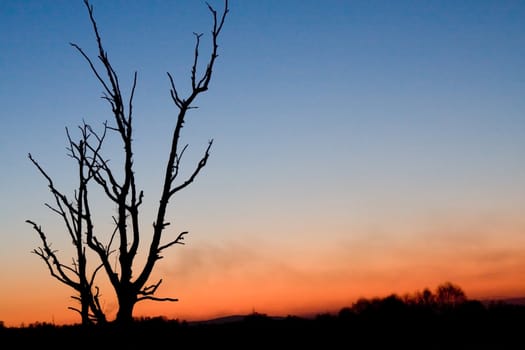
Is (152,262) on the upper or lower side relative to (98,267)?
lower

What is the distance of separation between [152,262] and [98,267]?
2.55 meters

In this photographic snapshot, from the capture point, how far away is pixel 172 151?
3941mm

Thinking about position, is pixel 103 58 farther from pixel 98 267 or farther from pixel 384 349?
pixel 384 349

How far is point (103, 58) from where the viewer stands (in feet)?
13.2

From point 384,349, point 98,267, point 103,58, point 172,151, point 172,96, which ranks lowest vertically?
point 384,349

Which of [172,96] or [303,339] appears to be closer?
[172,96]

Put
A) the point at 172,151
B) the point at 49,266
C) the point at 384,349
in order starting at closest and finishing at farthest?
the point at 172,151
the point at 49,266
the point at 384,349

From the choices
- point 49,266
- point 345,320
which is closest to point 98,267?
point 49,266

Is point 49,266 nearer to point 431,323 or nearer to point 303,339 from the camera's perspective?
point 303,339

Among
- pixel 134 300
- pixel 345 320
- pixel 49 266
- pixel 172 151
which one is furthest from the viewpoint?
pixel 345 320

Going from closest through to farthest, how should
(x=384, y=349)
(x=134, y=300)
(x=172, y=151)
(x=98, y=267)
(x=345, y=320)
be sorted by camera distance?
(x=134, y=300)
(x=172, y=151)
(x=98, y=267)
(x=384, y=349)
(x=345, y=320)

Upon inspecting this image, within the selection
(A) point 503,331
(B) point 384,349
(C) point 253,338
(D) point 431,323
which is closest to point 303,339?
(C) point 253,338

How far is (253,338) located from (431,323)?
976 cm

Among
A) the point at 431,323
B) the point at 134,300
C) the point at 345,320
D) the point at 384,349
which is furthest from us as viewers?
the point at 345,320
